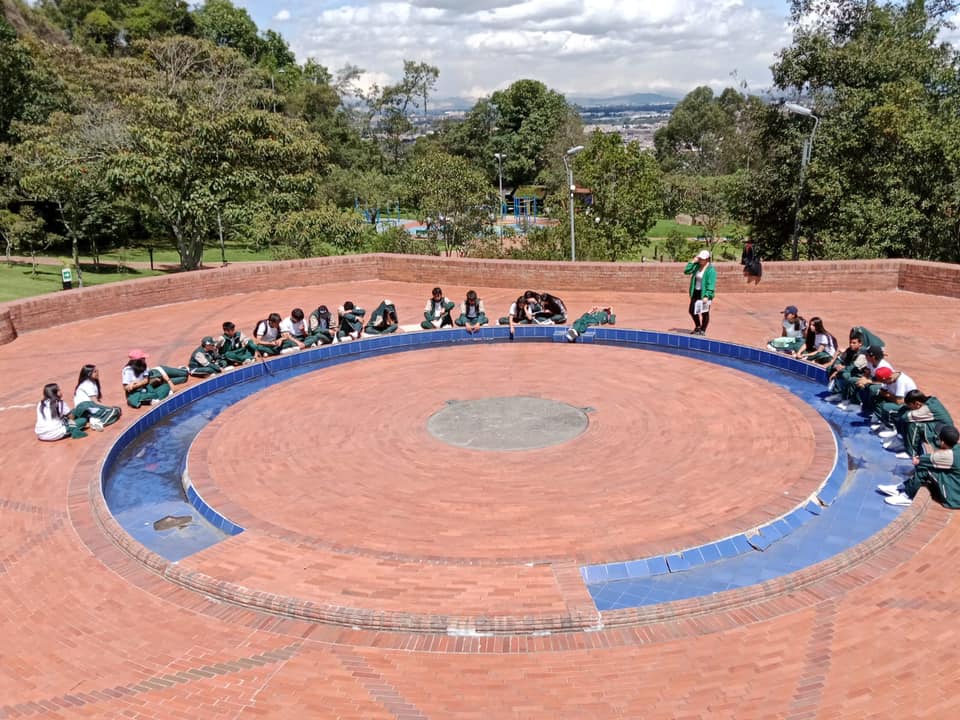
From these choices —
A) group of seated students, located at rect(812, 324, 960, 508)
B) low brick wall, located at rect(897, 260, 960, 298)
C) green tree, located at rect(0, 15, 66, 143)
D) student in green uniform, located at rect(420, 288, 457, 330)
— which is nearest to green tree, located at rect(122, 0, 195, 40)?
green tree, located at rect(0, 15, 66, 143)

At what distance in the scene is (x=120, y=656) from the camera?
6105mm

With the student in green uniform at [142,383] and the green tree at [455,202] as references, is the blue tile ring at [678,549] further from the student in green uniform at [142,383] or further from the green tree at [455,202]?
the green tree at [455,202]

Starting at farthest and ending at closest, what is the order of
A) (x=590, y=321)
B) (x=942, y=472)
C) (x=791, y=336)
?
(x=590, y=321), (x=791, y=336), (x=942, y=472)

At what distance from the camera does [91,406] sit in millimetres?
10766

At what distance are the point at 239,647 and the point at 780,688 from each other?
404cm

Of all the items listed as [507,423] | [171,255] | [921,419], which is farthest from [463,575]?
[171,255]

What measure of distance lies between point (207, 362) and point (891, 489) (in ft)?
33.2

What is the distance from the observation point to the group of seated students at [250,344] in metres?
10.7

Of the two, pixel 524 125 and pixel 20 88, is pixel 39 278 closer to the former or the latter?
pixel 20 88

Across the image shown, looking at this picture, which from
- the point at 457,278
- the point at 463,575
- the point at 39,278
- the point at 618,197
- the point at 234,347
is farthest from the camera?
the point at 39,278

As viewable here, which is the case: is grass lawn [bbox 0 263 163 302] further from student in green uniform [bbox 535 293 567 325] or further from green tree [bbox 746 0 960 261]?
green tree [bbox 746 0 960 261]

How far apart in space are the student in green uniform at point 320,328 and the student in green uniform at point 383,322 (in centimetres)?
82

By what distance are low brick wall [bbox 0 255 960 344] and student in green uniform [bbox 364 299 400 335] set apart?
14.7 feet

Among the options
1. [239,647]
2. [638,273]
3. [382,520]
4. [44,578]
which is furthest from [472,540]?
[638,273]
